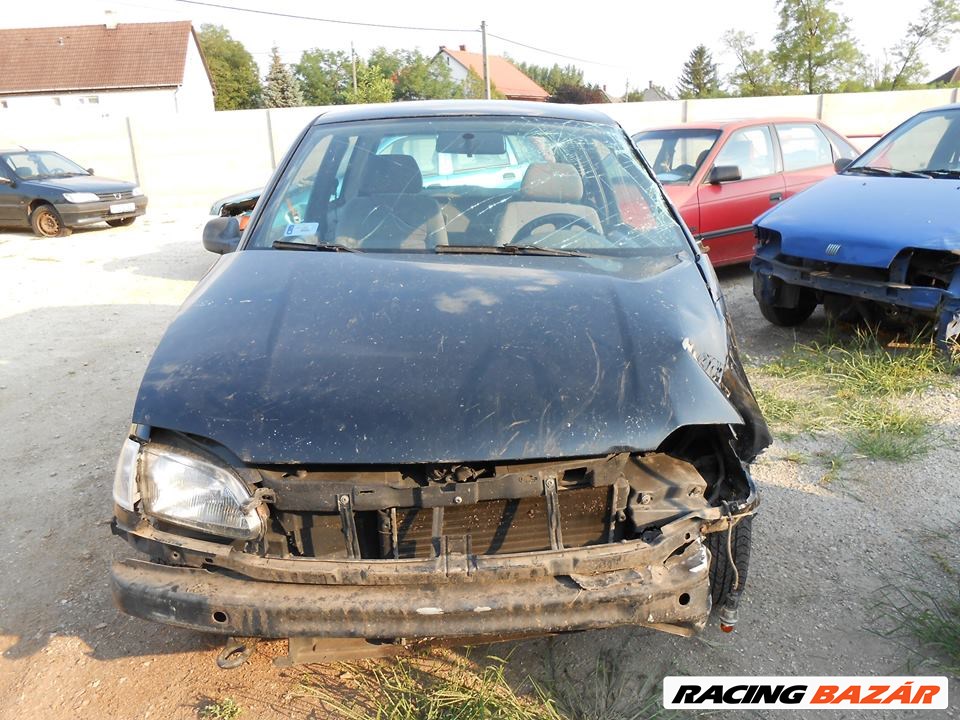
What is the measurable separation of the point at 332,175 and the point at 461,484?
5.84 ft

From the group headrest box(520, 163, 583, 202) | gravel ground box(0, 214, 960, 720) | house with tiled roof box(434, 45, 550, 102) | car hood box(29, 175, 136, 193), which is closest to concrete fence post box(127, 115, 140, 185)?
car hood box(29, 175, 136, 193)

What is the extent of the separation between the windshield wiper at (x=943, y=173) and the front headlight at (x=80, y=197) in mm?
11733

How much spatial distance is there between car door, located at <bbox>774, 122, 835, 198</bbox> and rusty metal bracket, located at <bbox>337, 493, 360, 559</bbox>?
21.5 feet

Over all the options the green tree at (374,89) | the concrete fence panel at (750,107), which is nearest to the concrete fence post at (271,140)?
the concrete fence panel at (750,107)

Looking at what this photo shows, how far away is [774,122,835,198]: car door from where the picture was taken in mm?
7281

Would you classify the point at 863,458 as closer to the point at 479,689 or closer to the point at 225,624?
the point at 479,689

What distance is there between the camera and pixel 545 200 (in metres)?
3.01

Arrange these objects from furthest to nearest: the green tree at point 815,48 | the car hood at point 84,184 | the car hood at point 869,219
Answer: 1. the green tree at point 815,48
2. the car hood at point 84,184
3. the car hood at point 869,219

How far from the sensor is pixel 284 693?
88.4 inches

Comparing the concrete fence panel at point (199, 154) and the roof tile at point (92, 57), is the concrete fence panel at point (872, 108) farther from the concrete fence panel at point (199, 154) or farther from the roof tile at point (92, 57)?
the roof tile at point (92, 57)

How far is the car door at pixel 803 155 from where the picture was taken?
7.28 metres

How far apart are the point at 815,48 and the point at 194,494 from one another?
4328cm

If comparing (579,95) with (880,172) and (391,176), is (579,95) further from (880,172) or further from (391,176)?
(391,176)

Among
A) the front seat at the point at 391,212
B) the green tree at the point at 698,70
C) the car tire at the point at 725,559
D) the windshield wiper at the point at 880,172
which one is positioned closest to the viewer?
the car tire at the point at 725,559
